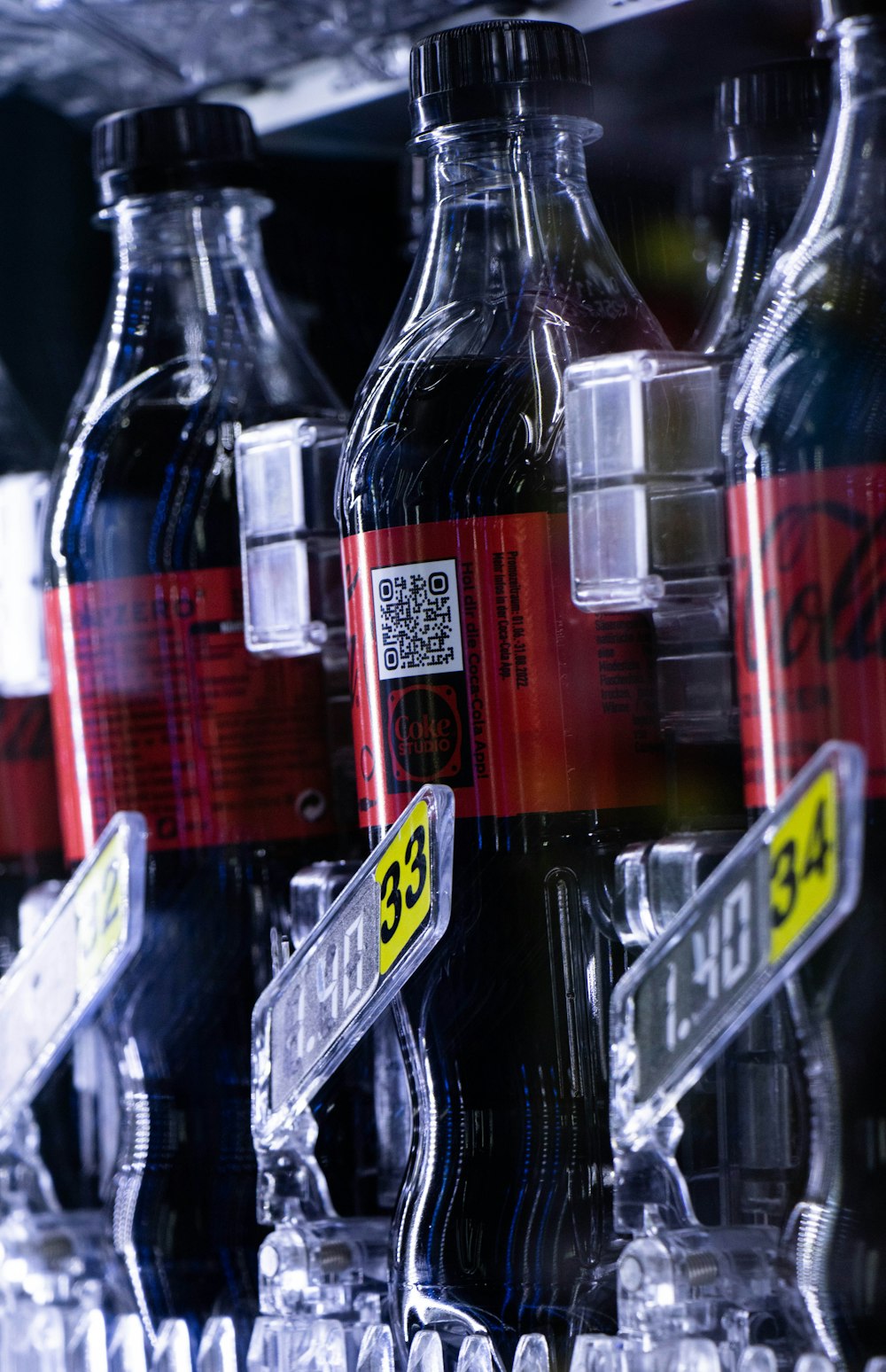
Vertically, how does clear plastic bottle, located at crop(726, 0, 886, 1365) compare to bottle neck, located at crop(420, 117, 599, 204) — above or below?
below

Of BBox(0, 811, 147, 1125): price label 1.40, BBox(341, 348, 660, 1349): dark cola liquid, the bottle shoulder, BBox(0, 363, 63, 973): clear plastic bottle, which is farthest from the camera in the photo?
BBox(0, 363, 63, 973): clear plastic bottle

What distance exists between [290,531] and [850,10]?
41 cm

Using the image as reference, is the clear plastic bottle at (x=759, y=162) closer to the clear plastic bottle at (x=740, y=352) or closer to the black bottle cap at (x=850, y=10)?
the clear plastic bottle at (x=740, y=352)

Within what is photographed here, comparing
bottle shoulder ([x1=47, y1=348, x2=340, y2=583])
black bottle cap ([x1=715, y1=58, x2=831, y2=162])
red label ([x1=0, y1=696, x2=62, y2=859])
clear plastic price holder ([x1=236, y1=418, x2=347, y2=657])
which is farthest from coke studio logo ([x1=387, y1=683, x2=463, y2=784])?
red label ([x1=0, y1=696, x2=62, y2=859])

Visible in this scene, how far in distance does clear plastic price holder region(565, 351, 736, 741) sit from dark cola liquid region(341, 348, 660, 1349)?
2.6 inches

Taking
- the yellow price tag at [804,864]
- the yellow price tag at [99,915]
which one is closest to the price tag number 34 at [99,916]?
the yellow price tag at [99,915]

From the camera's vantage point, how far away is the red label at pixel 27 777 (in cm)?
143

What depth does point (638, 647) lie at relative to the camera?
1.03m

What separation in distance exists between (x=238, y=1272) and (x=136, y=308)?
0.61 meters

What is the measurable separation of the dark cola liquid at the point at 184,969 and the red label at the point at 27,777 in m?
0.20

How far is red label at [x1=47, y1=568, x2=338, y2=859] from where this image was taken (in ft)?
3.98

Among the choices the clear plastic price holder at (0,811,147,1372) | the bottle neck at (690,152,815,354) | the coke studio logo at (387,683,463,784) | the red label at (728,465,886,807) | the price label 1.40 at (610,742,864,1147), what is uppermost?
the bottle neck at (690,152,815,354)

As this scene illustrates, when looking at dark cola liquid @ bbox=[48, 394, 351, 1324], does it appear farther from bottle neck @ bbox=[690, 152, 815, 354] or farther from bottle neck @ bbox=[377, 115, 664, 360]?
bottle neck @ bbox=[690, 152, 815, 354]

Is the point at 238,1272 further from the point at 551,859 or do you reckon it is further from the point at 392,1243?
the point at 551,859
